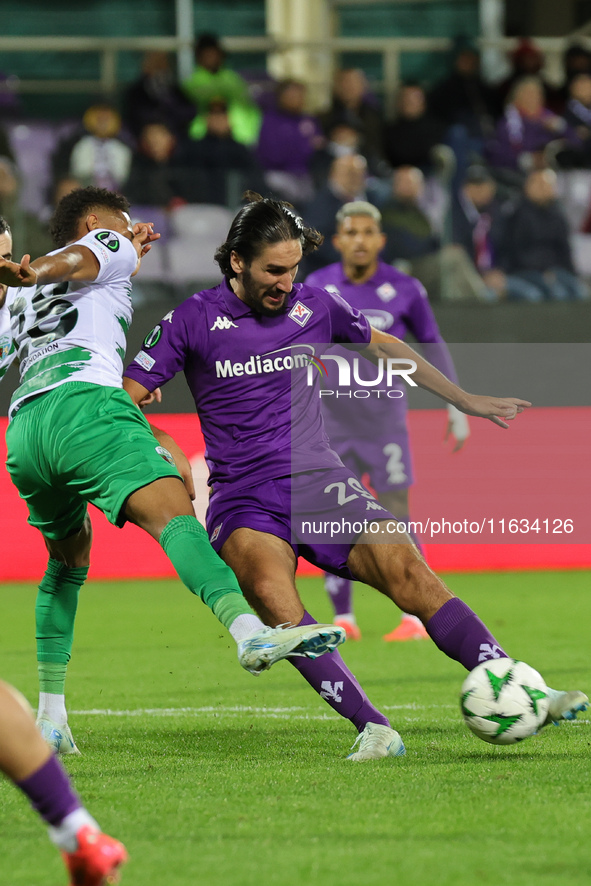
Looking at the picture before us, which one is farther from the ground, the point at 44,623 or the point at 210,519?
the point at 210,519

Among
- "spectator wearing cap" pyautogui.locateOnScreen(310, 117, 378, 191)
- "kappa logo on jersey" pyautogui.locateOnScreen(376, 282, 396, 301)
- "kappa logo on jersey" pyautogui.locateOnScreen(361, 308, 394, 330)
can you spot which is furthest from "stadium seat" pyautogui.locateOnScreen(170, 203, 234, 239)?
"kappa logo on jersey" pyautogui.locateOnScreen(361, 308, 394, 330)

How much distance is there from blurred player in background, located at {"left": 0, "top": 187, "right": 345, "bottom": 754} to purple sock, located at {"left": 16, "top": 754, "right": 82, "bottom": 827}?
1.01 meters

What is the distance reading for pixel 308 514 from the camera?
4.89m

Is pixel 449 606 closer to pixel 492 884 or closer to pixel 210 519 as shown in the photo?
pixel 210 519

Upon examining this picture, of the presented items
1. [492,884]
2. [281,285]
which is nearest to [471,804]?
[492,884]

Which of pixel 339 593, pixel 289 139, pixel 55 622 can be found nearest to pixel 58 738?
pixel 55 622

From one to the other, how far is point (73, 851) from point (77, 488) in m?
1.84

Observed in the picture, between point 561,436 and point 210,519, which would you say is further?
point 561,436

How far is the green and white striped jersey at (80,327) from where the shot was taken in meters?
4.66

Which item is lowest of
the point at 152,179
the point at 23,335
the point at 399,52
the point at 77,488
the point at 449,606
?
the point at 449,606

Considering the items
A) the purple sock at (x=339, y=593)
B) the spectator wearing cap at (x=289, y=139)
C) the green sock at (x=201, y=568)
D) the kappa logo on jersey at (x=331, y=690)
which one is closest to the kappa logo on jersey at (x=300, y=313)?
the green sock at (x=201, y=568)

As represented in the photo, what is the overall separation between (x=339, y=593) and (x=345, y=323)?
3288 mm

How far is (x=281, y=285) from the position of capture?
16.3 feet

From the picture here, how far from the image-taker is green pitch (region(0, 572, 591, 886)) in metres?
3.29
